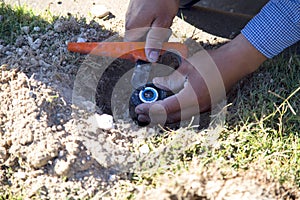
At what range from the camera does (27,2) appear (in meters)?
2.94

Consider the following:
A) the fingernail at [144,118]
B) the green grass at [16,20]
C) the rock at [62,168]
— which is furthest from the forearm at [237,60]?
the green grass at [16,20]

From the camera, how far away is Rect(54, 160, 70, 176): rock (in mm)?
2029

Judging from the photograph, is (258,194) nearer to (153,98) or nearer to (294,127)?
(294,127)

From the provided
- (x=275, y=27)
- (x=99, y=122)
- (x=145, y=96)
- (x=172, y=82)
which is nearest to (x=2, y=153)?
(x=99, y=122)

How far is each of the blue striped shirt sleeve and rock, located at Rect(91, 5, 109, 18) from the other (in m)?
0.78

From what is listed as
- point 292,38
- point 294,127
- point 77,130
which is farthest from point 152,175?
point 292,38

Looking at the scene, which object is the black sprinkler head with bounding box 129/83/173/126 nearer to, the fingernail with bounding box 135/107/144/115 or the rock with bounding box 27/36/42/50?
the fingernail with bounding box 135/107/144/115

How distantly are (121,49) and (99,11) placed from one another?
0.47m

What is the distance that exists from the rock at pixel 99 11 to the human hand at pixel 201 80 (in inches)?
23.3

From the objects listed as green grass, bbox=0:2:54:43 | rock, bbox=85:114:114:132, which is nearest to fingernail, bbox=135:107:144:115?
rock, bbox=85:114:114:132

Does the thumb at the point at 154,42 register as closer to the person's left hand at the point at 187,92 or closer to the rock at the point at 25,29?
the person's left hand at the point at 187,92

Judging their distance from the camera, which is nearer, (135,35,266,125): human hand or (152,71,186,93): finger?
(135,35,266,125): human hand

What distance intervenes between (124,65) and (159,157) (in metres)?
0.59

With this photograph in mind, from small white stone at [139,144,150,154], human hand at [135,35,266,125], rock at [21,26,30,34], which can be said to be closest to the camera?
small white stone at [139,144,150,154]
